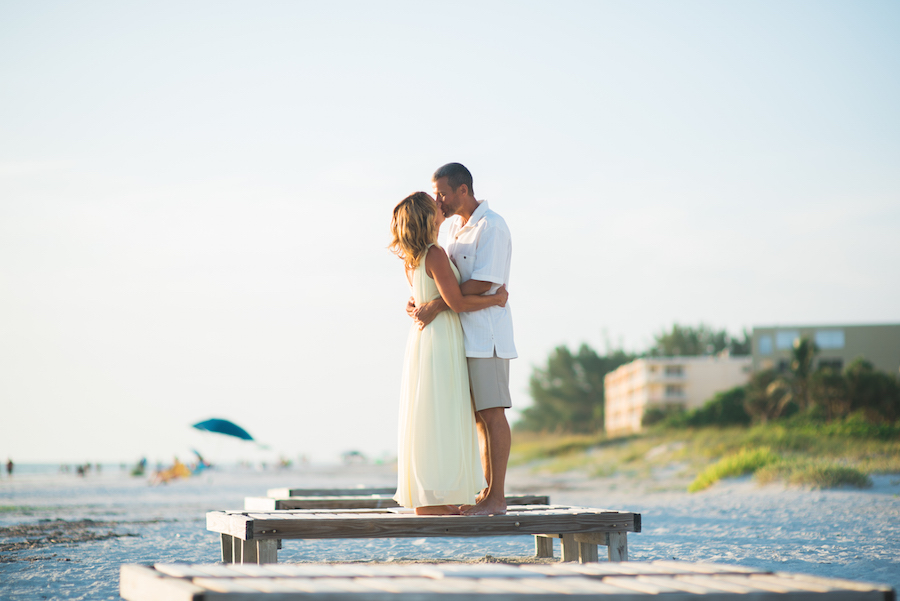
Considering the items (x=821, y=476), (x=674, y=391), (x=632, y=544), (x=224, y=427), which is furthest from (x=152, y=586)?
(x=674, y=391)

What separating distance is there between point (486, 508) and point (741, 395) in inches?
2069

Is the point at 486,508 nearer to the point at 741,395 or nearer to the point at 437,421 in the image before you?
the point at 437,421

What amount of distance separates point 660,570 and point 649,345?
9074 centimetres

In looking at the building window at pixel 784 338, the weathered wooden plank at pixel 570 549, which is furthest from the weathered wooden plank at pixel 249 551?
the building window at pixel 784 338

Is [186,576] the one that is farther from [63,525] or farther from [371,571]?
[63,525]

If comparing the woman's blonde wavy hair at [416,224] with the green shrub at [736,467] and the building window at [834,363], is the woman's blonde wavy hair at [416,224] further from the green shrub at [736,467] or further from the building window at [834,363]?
the building window at [834,363]

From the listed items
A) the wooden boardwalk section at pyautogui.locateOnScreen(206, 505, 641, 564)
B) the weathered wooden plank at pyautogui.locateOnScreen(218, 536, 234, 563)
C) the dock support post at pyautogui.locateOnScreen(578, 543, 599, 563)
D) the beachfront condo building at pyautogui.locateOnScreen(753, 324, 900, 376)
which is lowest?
the dock support post at pyautogui.locateOnScreen(578, 543, 599, 563)

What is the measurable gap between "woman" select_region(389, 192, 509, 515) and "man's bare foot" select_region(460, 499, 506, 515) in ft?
0.17

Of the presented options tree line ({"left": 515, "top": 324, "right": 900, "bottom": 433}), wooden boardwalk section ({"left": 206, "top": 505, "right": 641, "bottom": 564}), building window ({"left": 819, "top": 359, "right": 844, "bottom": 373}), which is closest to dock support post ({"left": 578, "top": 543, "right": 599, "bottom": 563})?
wooden boardwalk section ({"left": 206, "top": 505, "right": 641, "bottom": 564})

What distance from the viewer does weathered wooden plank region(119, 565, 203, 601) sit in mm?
2570

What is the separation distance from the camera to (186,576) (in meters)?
2.93

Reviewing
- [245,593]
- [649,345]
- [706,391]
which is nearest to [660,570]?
[245,593]

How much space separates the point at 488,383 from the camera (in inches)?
182

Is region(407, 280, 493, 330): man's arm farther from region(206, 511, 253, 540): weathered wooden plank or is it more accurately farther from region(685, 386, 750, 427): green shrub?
region(685, 386, 750, 427): green shrub
